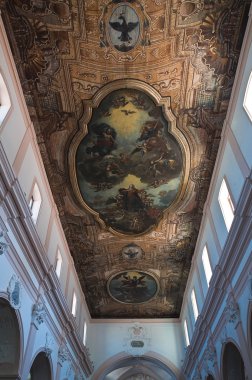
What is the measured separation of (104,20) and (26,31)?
1.83m

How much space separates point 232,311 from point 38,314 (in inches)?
212

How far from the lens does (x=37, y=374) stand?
1080 cm

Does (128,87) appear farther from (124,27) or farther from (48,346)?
(48,346)

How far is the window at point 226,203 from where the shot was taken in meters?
9.67

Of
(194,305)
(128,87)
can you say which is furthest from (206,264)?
(128,87)

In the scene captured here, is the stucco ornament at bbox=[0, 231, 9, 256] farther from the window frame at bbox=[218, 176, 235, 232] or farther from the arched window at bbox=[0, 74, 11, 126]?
the window frame at bbox=[218, 176, 235, 232]

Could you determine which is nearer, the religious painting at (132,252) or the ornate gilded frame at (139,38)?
the ornate gilded frame at (139,38)

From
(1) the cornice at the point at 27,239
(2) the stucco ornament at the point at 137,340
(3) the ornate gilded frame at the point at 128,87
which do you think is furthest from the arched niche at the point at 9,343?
(2) the stucco ornament at the point at 137,340

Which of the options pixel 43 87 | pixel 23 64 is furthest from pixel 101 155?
pixel 23 64

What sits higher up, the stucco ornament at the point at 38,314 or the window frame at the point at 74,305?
the window frame at the point at 74,305

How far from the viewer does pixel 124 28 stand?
7953 mm

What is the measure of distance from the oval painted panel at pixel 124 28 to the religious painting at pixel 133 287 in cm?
1084

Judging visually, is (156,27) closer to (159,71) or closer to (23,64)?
(159,71)

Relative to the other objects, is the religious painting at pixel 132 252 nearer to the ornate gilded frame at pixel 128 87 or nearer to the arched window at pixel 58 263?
the arched window at pixel 58 263
